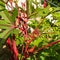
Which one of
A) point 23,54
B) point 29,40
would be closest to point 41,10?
point 29,40

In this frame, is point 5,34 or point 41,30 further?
point 41,30

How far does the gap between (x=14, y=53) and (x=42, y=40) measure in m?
0.18

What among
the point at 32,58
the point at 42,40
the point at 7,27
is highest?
the point at 7,27

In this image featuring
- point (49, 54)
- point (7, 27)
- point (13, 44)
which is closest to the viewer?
point (7, 27)

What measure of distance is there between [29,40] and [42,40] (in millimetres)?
86

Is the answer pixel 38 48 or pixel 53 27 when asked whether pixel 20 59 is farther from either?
pixel 53 27

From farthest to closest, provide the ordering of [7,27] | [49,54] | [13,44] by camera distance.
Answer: [49,54] → [13,44] → [7,27]

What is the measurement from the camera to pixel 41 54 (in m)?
1.36

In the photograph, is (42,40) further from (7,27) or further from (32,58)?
(7,27)

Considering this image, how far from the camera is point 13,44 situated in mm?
1241

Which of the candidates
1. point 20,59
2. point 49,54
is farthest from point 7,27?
point 49,54

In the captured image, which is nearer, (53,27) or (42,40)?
(42,40)

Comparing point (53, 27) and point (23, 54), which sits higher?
point (53, 27)

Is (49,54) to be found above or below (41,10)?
below
